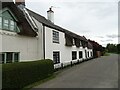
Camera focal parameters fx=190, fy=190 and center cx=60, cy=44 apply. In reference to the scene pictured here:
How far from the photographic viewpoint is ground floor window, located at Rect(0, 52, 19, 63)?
13.9 meters

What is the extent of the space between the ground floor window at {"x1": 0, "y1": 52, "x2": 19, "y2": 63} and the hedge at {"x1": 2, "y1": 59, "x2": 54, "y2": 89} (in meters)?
2.09

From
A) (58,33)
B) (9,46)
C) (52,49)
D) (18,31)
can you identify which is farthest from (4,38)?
(58,33)

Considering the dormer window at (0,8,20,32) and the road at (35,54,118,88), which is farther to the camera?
the dormer window at (0,8,20,32)

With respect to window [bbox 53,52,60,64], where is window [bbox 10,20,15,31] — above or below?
above

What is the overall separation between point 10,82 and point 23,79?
159 cm

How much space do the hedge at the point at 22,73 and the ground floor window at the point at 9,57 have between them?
6.87 ft

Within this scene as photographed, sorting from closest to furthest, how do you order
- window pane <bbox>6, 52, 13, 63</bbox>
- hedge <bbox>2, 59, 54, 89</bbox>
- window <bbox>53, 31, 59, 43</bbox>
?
1. hedge <bbox>2, 59, 54, 89</bbox>
2. window pane <bbox>6, 52, 13, 63</bbox>
3. window <bbox>53, 31, 59, 43</bbox>

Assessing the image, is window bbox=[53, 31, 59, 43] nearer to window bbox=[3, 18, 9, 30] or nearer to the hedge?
the hedge

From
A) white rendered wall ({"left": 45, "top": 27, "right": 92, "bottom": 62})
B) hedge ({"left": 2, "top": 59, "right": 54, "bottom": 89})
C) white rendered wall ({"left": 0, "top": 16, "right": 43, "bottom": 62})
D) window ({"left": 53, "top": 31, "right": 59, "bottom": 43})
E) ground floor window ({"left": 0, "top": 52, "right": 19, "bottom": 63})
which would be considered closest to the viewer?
hedge ({"left": 2, "top": 59, "right": 54, "bottom": 89})

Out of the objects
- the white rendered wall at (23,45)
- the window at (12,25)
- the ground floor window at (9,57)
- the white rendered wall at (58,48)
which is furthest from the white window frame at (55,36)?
the window at (12,25)

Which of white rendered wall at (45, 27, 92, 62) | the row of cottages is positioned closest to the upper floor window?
the row of cottages

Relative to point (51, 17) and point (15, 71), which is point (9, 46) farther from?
point (51, 17)

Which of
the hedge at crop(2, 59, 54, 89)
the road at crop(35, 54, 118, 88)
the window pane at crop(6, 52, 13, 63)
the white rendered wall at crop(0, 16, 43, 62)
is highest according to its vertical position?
the white rendered wall at crop(0, 16, 43, 62)

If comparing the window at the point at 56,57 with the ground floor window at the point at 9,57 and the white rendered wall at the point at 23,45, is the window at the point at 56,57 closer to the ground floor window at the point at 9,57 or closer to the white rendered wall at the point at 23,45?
the white rendered wall at the point at 23,45
